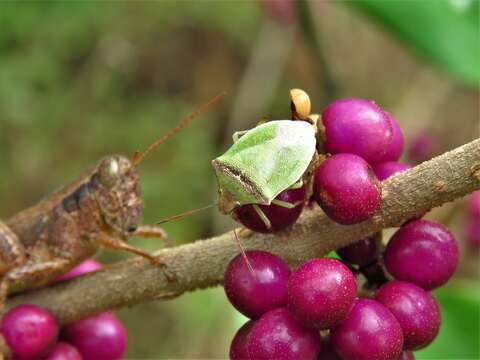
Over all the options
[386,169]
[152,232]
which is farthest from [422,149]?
[386,169]

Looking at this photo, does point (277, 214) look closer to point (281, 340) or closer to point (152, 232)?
point (281, 340)

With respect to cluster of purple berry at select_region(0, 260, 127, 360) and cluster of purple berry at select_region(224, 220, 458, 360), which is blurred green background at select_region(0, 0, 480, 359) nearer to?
cluster of purple berry at select_region(0, 260, 127, 360)

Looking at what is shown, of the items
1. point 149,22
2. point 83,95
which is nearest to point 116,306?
point 83,95

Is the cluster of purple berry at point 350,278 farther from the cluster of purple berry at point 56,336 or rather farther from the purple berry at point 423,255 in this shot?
the cluster of purple berry at point 56,336

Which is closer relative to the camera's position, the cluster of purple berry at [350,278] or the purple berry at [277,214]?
the cluster of purple berry at [350,278]

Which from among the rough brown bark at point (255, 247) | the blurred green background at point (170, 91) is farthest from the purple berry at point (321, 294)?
the blurred green background at point (170, 91)

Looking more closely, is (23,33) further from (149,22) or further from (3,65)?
(149,22)

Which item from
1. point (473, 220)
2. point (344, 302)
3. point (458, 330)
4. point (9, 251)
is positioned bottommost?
point (473, 220)
